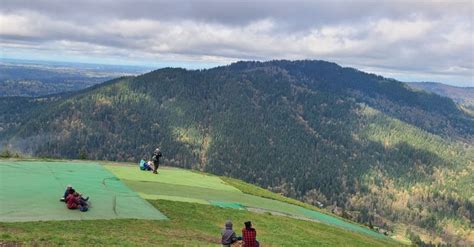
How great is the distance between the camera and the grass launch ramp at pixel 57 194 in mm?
33938

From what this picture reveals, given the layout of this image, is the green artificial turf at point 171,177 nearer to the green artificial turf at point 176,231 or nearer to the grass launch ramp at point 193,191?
the grass launch ramp at point 193,191

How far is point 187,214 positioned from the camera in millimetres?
40906

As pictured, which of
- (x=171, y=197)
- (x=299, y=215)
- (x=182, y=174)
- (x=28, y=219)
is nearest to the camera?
(x=28, y=219)

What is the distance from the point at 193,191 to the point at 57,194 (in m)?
17.7

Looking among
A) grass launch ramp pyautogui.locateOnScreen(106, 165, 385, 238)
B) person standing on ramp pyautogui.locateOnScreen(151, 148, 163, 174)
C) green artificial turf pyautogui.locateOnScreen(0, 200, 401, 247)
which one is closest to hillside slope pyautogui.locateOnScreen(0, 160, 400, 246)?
green artificial turf pyautogui.locateOnScreen(0, 200, 401, 247)

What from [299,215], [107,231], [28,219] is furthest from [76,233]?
[299,215]

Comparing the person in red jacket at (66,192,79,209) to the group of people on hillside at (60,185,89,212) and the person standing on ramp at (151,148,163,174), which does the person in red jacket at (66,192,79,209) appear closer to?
the group of people on hillside at (60,185,89,212)

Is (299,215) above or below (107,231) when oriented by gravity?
below

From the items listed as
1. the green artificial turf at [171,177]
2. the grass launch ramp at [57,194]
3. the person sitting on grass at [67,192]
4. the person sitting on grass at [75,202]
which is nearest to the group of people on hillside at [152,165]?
the green artificial turf at [171,177]

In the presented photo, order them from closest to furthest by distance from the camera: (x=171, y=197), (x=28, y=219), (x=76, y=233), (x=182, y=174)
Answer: (x=76, y=233)
(x=28, y=219)
(x=171, y=197)
(x=182, y=174)

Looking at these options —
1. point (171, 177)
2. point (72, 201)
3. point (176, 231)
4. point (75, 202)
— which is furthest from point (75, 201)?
point (171, 177)

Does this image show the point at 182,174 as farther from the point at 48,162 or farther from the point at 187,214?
the point at 187,214

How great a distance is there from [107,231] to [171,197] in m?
16.3

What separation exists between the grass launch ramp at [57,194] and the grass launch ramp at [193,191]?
249cm
